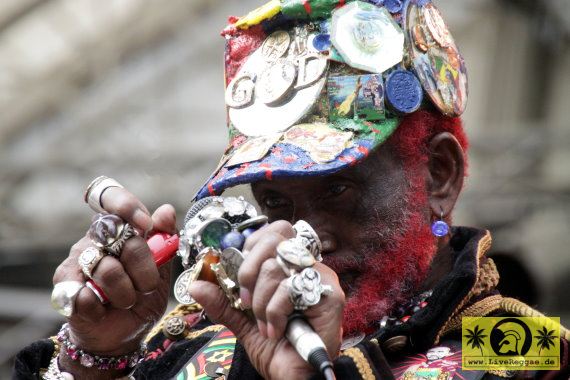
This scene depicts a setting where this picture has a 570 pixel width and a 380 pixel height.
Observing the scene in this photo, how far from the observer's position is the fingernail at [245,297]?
7.54 feet

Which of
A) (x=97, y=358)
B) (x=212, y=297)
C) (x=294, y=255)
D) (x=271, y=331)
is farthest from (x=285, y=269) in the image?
(x=97, y=358)

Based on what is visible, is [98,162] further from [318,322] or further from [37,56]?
[318,322]

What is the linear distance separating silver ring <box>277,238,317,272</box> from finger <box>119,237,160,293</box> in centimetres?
50

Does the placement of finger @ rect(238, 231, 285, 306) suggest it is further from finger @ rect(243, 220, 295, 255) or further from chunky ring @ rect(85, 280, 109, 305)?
chunky ring @ rect(85, 280, 109, 305)

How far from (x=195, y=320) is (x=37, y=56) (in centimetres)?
665

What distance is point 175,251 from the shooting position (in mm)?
2744

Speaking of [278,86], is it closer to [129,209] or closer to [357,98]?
[357,98]

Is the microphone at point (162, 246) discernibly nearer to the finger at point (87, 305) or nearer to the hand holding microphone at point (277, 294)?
the finger at point (87, 305)

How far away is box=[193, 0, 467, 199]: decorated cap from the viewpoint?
291cm

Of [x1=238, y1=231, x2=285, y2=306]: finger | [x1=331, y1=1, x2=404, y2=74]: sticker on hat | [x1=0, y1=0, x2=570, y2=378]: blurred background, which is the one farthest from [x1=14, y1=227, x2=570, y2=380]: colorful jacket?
[x1=0, y1=0, x2=570, y2=378]: blurred background

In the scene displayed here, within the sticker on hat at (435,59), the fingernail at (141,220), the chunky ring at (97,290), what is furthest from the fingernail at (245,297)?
the sticker on hat at (435,59)

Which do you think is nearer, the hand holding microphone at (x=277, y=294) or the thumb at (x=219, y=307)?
the hand holding microphone at (x=277, y=294)

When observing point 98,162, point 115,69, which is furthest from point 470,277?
point 115,69

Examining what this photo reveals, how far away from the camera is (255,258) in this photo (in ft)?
7.41
